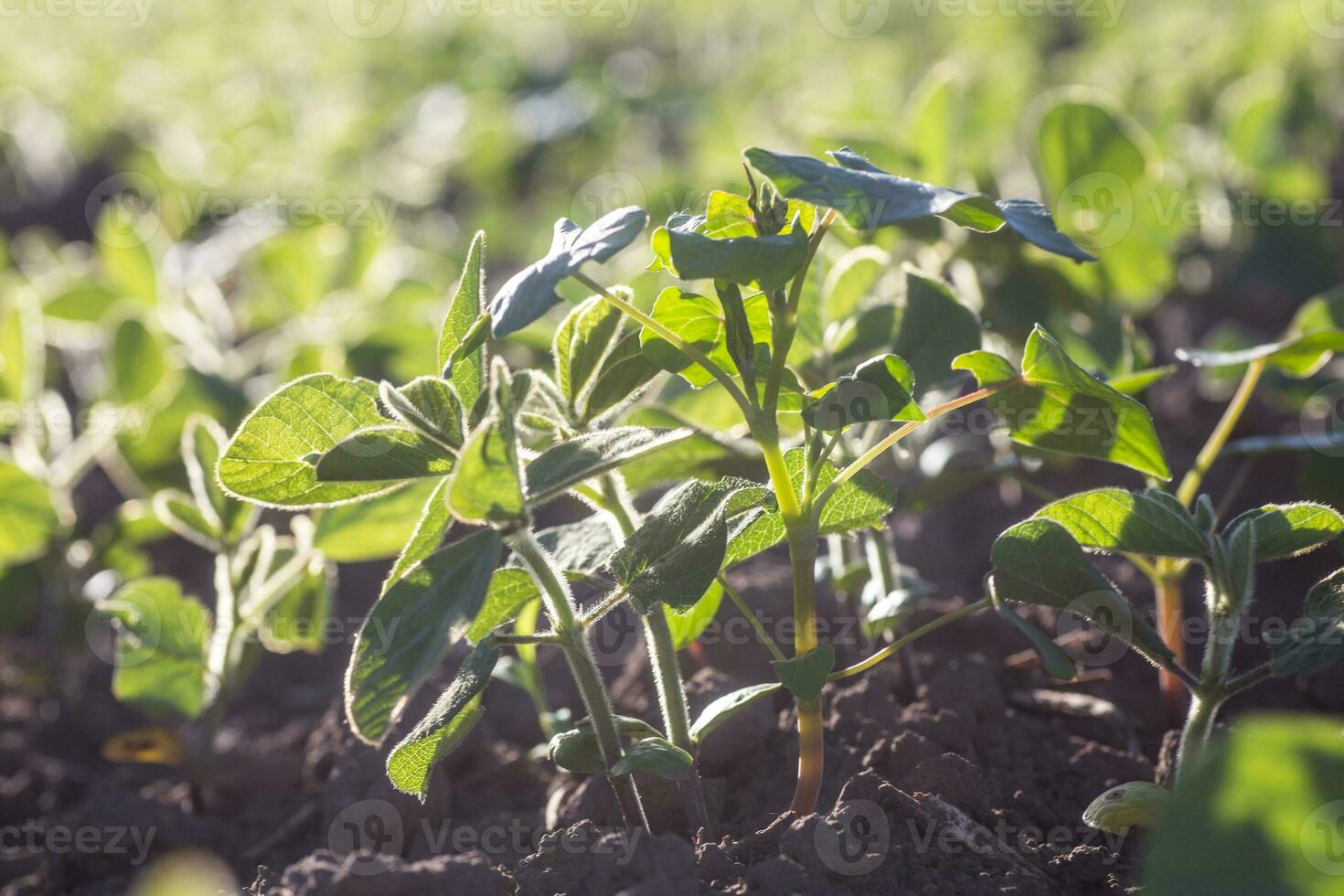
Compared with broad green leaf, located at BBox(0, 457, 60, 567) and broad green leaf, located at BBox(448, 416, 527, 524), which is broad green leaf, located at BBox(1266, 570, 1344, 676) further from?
broad green leaf, located at BBox(0, 457, 60, 567)

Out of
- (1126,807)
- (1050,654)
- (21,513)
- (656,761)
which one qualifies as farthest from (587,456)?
(21,513)

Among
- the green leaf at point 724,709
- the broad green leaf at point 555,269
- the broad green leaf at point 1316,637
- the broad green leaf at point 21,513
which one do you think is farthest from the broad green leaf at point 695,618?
the broad green leaf at point 21,513

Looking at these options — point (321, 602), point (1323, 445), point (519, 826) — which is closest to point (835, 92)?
point (1323, 445)

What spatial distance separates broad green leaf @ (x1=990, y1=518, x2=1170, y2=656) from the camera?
3.98ft

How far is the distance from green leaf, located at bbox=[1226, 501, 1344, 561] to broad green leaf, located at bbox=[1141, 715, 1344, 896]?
459 mm

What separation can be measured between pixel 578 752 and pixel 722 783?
0.27 metres

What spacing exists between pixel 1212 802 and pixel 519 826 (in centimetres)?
92

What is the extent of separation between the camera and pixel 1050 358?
1.19m

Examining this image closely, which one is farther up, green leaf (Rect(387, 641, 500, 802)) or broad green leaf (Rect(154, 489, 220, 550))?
broad green leaf (Rect(154, 489, 220, 550))

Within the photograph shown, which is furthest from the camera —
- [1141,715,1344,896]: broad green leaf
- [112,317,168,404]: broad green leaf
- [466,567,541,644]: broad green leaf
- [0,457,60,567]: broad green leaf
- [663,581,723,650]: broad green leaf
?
[112,317,168,404]: broad green leaf

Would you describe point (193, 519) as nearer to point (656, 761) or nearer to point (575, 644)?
point (575, 644)

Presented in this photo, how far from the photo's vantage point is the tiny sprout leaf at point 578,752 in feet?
4.12

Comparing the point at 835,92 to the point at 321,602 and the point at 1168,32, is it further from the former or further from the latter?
the point at 321,602

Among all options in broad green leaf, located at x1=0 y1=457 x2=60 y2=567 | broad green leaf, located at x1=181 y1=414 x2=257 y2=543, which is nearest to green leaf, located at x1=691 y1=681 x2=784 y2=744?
broad green leaf, located at x1=181 y1=414 x2=257 y2=543
